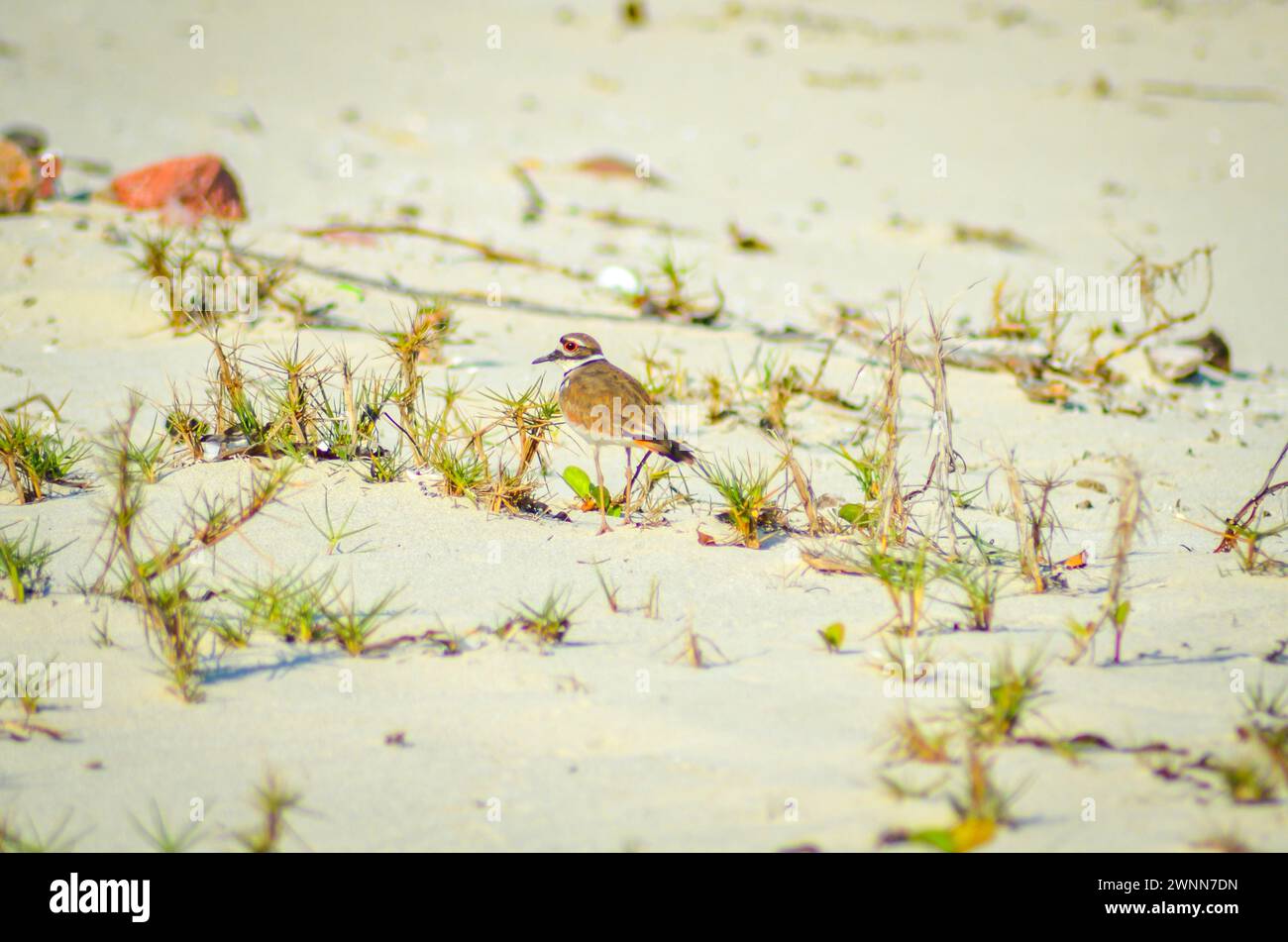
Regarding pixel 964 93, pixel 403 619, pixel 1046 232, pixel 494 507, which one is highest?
pixel 964 93

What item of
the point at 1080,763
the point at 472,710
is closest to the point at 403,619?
the point at 472,710

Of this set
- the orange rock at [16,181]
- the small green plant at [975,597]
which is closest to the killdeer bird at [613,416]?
the small green plant at [975,597]

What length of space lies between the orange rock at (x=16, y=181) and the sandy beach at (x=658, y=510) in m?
0.20

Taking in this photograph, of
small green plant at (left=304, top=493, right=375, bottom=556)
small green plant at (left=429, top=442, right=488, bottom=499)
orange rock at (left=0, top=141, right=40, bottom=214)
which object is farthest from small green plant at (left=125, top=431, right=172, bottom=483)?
orange rock at (left=0, top=141, right=40, bottom=214)

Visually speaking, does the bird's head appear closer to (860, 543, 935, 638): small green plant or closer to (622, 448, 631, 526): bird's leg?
(622, 448, 631, 526): bird's leg

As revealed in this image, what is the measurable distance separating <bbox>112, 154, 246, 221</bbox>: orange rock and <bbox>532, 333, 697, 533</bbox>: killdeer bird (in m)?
3.80

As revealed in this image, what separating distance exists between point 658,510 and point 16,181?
16.4ft

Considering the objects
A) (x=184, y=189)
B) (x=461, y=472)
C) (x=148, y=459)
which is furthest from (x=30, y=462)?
(x=184, y=189)

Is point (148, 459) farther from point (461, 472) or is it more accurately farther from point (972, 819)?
point (972, 819)

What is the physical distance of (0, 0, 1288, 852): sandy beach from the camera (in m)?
2.62

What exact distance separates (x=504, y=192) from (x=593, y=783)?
22.5 ft

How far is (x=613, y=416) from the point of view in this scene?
3863 mm

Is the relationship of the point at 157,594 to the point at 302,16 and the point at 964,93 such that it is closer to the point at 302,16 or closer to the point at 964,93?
the point at 964,93
